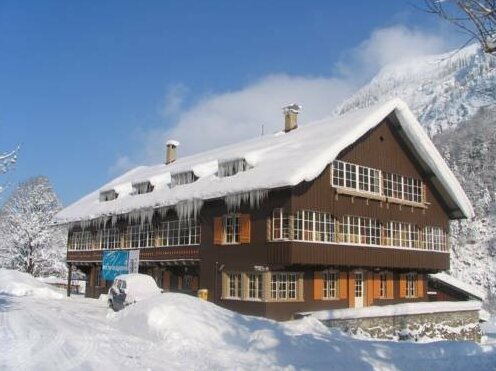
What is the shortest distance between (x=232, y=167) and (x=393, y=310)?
984 cm

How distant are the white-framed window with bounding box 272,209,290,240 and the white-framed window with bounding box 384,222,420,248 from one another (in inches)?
277

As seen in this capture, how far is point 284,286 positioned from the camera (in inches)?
1005

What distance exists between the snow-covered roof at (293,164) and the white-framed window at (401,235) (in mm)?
3261

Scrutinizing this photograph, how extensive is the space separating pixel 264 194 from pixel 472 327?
15.1 meters

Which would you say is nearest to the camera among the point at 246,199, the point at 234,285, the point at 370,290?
the point at 246,199

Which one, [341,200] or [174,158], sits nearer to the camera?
[341,200]

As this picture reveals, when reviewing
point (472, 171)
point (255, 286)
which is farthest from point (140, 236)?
point (472, 171)

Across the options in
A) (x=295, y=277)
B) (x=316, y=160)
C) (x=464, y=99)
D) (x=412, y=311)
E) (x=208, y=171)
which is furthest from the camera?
(x=464, y=99)

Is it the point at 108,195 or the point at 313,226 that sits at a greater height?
the point at 108,195

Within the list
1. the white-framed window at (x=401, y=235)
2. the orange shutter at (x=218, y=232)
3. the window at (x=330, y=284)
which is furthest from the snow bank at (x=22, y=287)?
the white-framed window at (x=401, y=235)

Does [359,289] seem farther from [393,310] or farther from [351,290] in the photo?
[393,310]

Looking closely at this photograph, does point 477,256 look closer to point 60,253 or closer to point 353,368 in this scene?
point 60,253

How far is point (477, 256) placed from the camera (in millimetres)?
64062

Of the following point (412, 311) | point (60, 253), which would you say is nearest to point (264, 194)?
point (412, 311)
